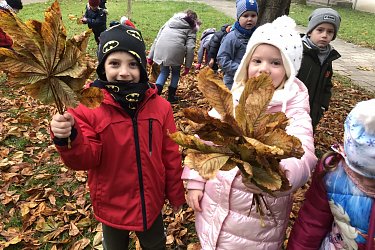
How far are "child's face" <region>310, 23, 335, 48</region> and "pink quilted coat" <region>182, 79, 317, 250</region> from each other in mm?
1934

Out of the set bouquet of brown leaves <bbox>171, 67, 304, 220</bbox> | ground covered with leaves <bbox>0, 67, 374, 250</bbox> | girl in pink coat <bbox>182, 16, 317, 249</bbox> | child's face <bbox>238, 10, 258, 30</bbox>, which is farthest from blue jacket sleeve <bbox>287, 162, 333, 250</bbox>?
child's face <bbox>238, 10, 258, 30</bbox>

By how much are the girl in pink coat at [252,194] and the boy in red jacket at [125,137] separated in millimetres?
320

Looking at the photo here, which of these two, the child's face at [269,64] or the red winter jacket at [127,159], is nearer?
the child's face at [269,64]

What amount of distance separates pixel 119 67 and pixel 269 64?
85cm

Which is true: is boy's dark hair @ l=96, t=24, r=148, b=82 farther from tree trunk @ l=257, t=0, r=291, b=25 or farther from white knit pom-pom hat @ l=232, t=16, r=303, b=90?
tree trunk @ l=257, t=0, r=291, b=25

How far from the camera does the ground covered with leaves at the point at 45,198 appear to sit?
2.95m

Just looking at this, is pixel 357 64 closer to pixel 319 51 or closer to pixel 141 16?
pixel 319 51

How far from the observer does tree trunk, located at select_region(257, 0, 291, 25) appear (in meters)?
4.59

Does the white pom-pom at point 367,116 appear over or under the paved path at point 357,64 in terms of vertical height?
over

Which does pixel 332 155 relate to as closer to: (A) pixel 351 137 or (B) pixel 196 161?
(A) pixel 351 137

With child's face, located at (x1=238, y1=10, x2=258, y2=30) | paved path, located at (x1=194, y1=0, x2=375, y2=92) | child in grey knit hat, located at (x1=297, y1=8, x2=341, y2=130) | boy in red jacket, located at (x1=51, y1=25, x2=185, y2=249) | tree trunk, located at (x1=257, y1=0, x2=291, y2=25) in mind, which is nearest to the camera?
boy in red jacket, located at (x1=51, y1=25, x2=185, y2=249)

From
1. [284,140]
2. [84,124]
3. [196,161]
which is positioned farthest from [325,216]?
[84,124]

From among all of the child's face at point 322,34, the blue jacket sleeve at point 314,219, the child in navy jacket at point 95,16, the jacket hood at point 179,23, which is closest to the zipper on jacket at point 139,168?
the blue jacket sleeve at point 314,219

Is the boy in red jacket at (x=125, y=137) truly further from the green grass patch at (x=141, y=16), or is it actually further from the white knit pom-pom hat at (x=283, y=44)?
the green grass patch at (x=141, y=16)
